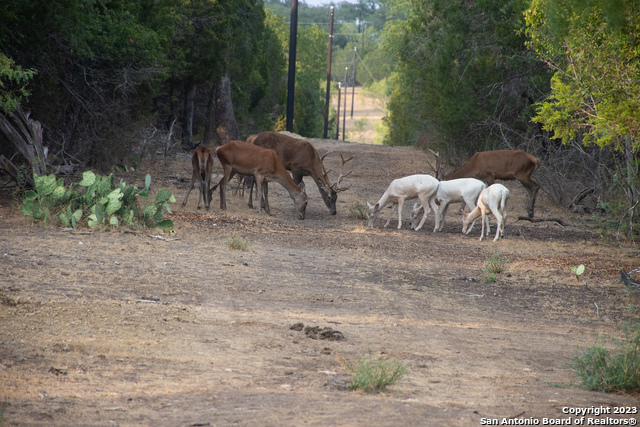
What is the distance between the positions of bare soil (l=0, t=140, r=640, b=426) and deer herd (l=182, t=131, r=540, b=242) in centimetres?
96

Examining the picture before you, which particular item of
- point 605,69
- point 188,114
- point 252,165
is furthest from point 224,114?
point 605,69

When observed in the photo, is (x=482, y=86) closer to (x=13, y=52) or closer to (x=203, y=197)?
(x=203, y=197)

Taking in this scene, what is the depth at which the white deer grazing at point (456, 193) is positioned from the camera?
14188 mm

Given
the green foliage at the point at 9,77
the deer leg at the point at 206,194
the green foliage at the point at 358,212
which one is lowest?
the green foliage at the point at 358,212

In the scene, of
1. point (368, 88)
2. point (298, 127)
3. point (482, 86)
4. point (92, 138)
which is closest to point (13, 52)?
point (92, 138)

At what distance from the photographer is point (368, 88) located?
359ft

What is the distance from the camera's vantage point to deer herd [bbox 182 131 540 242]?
14.1m

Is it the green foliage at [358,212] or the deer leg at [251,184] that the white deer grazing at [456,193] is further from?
the deer leg at [251,184]

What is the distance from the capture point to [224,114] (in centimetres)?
3039

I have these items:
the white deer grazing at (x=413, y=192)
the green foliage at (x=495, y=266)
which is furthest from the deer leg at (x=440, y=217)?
the green foliage at (x=495, y=266)

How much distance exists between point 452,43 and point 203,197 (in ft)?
36.3

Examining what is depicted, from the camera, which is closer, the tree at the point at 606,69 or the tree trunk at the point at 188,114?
the tree at the point at 606,69

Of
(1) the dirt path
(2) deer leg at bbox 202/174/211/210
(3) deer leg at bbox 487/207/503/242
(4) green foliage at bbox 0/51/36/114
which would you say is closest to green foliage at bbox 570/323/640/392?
(3) deer leg at bbox 487/207/503/242

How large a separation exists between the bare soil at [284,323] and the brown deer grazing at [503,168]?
3442 mm
